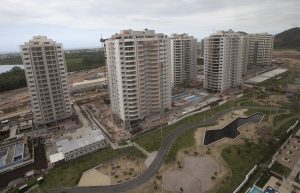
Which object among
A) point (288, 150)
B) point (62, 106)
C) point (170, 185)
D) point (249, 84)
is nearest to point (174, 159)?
point (170, 185)

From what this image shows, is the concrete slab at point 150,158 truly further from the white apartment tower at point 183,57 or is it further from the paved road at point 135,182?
the white apartment tower at point 183,57

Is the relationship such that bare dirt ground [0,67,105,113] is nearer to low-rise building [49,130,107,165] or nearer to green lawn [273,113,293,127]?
low-rise building [49,130,107,165]

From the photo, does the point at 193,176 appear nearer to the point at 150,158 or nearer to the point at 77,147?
the point at 150,158

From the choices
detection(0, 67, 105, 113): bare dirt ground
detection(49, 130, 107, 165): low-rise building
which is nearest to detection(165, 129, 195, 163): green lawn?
detection(49, 130, 107, 165): low-rise building

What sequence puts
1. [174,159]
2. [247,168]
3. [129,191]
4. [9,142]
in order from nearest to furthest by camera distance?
[129,191] < [247,168] < [174,159] < [9,142]

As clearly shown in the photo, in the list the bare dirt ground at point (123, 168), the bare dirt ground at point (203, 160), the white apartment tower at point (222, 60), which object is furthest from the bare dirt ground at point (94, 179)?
the white apartment tower at point (222, 60)

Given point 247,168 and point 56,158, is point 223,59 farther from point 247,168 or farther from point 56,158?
point 56,158
